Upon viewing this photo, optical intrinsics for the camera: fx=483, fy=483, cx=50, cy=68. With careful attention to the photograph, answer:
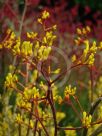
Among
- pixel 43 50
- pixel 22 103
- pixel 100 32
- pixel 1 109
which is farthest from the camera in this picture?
pixel 100 32

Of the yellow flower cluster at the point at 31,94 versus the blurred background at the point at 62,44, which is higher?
the blurred background at the point at 62,44

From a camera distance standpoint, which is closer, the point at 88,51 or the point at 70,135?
the point at 88,51

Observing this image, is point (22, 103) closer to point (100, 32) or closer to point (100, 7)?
point (100, 32)

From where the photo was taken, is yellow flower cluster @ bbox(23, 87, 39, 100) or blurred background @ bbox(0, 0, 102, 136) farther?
blurred background @ bbox(0, 0, 102, 136)

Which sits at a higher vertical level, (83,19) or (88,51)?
(83,19)

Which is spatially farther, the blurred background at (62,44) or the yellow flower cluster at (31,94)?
the blurred background at (62,44)

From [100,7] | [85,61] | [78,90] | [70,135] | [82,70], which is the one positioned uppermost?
[100,7]

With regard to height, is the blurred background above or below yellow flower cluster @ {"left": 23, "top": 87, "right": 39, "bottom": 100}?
above

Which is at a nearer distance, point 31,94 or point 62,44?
point 31,94

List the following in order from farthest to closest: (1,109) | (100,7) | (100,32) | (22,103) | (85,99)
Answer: (100,7) < (100,32) < (85,99) < (1,109) < (22,103)

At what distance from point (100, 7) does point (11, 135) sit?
11125 millimetres

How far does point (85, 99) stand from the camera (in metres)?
6.45

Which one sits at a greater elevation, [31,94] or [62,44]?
[62,44]

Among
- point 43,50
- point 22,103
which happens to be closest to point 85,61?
point 43,50
